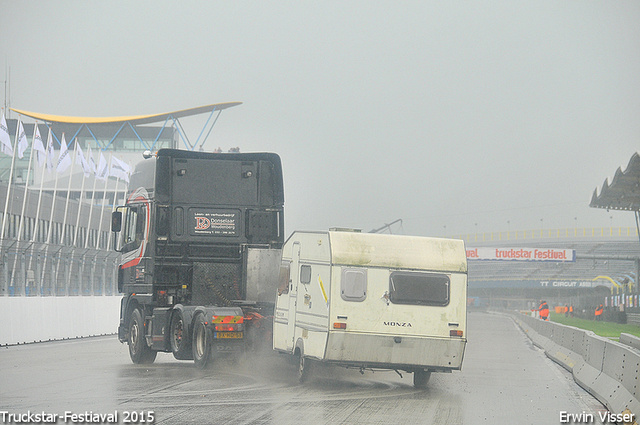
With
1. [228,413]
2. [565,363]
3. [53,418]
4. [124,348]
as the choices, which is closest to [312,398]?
[228,413]

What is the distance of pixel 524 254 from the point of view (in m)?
98.5

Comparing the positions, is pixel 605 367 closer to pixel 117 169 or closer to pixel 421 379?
pixel 421 379

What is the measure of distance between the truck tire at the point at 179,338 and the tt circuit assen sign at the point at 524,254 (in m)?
82.1

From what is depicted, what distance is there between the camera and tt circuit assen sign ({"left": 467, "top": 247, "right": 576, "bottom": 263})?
96562mm

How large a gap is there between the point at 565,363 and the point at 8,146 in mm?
28723

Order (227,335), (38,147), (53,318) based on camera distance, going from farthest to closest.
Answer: (38,147), (53,318), (227,335)

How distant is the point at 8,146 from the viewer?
3950cm

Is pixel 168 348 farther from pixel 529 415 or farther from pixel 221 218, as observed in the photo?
pixel 529 415

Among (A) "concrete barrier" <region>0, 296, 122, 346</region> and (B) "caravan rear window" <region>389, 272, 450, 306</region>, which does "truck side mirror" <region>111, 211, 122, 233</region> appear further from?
(B) "caravan rear window" <region>389, 272, 450, 306</region>

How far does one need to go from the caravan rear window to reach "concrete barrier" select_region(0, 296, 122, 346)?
12975 mm

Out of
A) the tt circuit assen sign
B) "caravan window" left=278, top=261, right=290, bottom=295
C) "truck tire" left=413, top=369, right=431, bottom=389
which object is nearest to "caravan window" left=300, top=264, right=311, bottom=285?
"caravan window" left=278, top=261, right=290, bottom=295

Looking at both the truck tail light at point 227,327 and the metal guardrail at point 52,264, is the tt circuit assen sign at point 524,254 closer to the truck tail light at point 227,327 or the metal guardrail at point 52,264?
the metal guardrail at point 52,264

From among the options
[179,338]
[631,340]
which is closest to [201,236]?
[179,338]

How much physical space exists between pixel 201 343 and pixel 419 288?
4.62 meters
